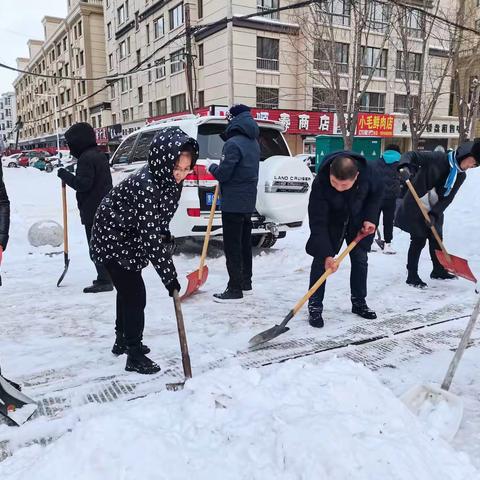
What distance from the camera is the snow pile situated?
1.91 metres

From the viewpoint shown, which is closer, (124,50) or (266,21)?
(266,21)

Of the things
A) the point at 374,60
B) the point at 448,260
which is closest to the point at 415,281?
the point at 448,260

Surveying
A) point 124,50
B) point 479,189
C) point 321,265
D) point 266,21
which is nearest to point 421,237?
point 321,265

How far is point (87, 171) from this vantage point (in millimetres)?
4500

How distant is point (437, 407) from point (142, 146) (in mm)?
5509

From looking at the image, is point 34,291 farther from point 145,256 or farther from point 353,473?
point 353,473

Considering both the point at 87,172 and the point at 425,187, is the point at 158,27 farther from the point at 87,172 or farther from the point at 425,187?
the point at 425,187

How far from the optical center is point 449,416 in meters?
2.38

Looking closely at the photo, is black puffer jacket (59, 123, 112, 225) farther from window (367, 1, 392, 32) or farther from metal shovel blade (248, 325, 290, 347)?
window (367, 1, 392, 32)

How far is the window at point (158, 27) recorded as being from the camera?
28.6 metres

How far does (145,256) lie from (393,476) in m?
1.82

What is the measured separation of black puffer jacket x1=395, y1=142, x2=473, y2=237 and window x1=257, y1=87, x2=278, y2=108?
1989 cm

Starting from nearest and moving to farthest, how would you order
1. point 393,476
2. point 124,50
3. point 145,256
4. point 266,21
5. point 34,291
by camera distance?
1. point 393,476
2. point 145,256
3. point 34,291
4. point 266,21
5. point 124,50

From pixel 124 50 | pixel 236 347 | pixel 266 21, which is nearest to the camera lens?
pixel 236 347
